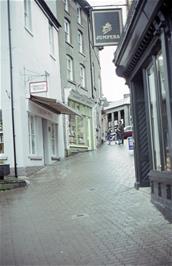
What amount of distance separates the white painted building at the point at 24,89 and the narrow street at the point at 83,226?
3.54m

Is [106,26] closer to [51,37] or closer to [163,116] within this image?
[163,116]

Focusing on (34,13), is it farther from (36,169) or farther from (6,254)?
(6,254)

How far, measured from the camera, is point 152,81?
991 centimetres

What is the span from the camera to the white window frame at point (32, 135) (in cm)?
1930

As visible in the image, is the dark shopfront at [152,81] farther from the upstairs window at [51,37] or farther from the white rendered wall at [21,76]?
the upstairs window at [51,37]

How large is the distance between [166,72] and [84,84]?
24988mm

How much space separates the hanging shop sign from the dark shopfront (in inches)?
39.2

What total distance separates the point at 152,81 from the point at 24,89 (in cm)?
902

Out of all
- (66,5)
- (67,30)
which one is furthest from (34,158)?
(66,5)

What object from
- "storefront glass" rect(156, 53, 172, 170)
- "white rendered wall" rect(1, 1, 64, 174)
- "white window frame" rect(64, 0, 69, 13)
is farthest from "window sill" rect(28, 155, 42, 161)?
"white window frame" rect(64, 0, 69, 13)

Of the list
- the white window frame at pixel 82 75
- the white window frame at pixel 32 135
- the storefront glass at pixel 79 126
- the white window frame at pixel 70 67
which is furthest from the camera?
the white window frame at pixel 82 75

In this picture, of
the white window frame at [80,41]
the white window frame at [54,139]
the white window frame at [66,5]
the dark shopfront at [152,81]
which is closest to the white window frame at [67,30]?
the white window frame at [66,5]

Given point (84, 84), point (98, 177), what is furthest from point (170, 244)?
point (84, 84)

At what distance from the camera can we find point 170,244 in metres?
6.81
